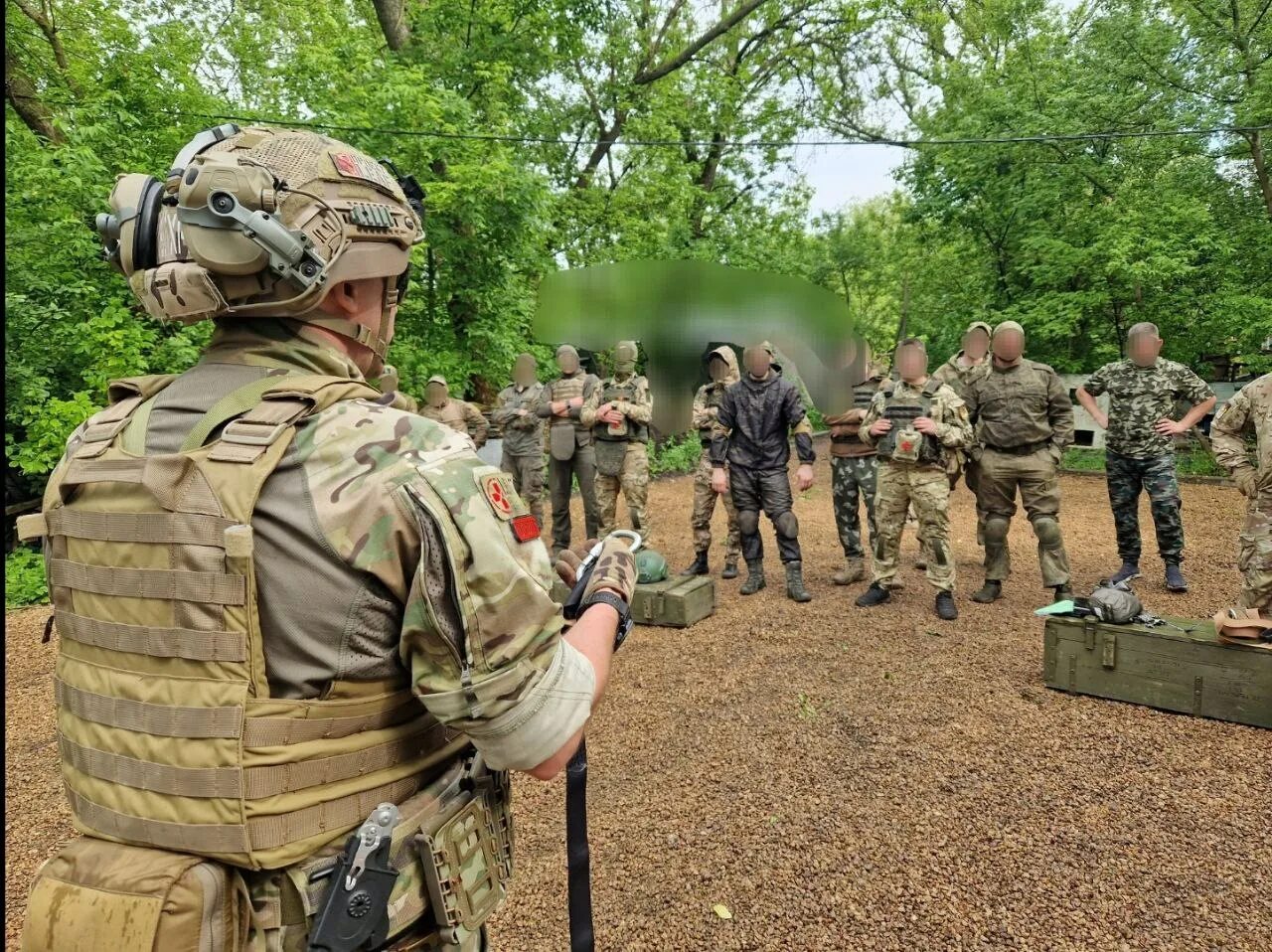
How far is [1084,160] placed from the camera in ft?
45.5

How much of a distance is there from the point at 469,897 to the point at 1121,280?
50.9 feet

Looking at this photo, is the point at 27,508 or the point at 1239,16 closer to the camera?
the point at 27,508

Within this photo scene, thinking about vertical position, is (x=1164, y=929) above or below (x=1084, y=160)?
below

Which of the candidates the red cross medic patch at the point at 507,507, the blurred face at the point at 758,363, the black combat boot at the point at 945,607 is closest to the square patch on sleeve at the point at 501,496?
the red cross medic patch at the point at 507,507

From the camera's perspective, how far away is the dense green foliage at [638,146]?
8.28 meters

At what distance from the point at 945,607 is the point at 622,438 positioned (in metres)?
3.54

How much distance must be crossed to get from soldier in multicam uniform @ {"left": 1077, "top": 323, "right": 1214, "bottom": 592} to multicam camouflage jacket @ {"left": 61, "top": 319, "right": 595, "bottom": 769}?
7047 millimetres

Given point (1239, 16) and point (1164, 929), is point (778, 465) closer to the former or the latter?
point (1164, 929)

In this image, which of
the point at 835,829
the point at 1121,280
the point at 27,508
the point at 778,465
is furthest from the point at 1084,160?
the point at 27,508

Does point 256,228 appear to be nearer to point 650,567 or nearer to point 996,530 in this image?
point 650,567

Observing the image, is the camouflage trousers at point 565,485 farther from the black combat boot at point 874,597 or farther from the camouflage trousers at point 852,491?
the black combat boot at point 874,597

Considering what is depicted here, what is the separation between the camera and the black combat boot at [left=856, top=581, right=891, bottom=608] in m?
6.74

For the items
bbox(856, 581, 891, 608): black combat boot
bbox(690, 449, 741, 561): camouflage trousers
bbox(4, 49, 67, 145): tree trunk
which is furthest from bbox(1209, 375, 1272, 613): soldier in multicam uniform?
bbox(4, 49, 67, 145): tree trunk

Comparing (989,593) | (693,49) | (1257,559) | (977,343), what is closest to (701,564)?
(989,593)
